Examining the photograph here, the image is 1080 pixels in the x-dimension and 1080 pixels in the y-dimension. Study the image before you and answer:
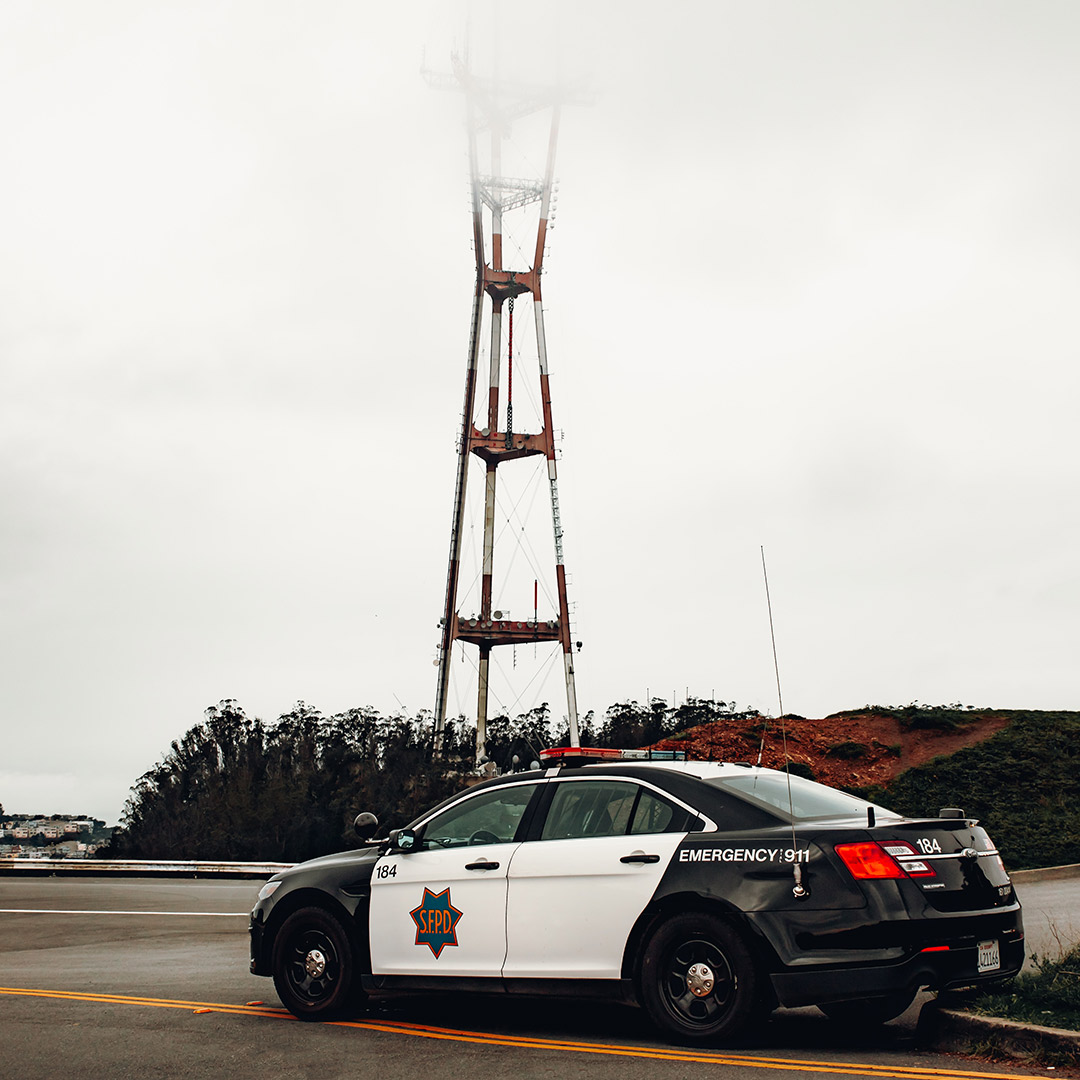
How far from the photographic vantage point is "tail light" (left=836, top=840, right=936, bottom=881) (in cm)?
700

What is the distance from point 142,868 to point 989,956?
890 inches

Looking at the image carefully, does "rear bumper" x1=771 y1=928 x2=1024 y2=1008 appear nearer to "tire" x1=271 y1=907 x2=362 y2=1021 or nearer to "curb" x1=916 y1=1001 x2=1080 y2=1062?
"curb" x1=916 y1=1001 x2=1080 y2=1062

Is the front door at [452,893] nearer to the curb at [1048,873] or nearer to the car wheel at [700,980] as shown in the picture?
the car wheel at [700,980]

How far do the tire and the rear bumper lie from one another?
3.15m

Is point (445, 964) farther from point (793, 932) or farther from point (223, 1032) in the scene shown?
point (793, 932)

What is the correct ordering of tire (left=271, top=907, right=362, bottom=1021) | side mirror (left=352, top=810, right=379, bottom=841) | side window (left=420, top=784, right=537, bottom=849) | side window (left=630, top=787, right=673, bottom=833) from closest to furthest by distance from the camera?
side window (left=630, top=787, right=673, bottom=833), side window (left=420, top=784, right=537, bottom=849), side mirror (left=352, top=810, right=379, bottom=841), tire (left=271, top=907, right=362, bottom=1021)

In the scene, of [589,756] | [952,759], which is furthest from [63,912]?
[952,759]

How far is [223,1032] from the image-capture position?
8281 mm

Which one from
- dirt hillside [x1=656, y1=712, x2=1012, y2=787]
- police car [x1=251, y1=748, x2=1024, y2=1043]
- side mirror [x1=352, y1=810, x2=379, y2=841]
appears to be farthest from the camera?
dirt hillside [x1=656, y1=712, x2=1012, y2=787]

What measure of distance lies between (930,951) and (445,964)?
3.03 metres

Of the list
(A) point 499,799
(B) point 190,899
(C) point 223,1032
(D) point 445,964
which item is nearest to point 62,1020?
(C) point 223,1032

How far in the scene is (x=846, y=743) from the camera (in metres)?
32.6

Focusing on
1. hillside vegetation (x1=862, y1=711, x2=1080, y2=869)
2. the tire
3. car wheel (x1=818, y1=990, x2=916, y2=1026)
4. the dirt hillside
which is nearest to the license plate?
car wheel (x1=818, y1=990, x2=916, y2=1026)

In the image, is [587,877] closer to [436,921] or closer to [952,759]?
[436,921]
